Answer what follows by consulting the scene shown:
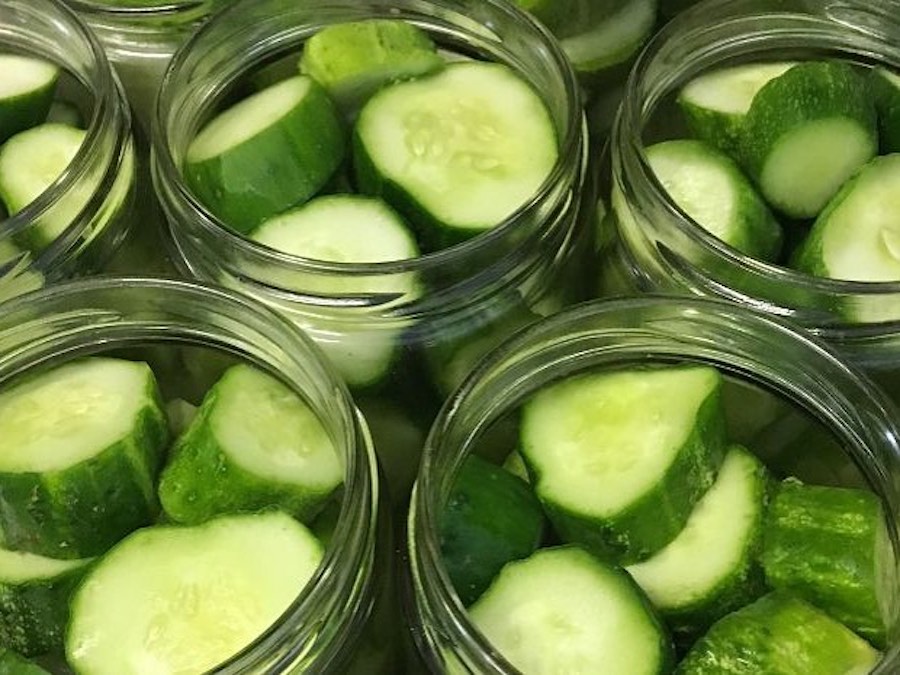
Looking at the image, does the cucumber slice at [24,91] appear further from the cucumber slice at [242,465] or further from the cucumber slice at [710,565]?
the cucumber slice at [710,565]

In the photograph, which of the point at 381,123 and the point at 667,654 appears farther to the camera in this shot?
the point at 381,123

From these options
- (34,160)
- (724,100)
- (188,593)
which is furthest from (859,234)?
(34,160)

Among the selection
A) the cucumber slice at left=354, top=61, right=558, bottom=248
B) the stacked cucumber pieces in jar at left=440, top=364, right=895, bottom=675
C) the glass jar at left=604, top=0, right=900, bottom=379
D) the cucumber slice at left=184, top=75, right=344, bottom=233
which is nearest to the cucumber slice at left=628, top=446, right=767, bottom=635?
the stacked cucumber pieces in jar at left=440, top=364, right=895, bottom=675

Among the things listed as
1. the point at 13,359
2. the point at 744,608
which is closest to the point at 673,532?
the point at 744,608

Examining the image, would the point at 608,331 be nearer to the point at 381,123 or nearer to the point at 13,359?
the point at 381,123

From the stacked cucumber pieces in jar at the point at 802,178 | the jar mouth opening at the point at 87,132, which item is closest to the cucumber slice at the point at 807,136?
the stacked cucumber pieces in jar at the point at 802,178

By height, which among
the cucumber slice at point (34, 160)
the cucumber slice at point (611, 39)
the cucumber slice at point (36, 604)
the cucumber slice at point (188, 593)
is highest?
the cucumber slice at point (611, 39)
